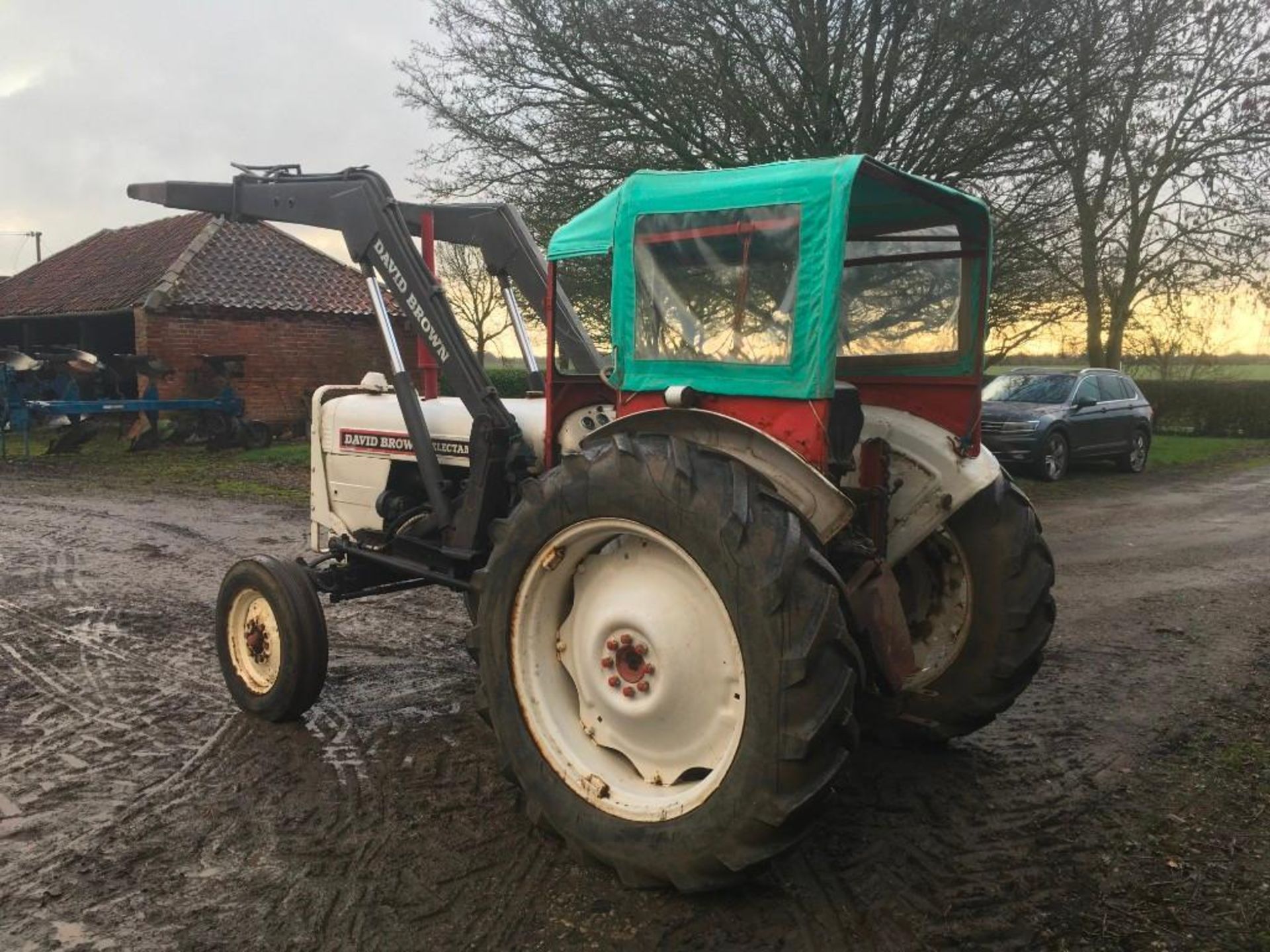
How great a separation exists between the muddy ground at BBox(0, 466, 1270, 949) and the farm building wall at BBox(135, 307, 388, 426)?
51.0 ft

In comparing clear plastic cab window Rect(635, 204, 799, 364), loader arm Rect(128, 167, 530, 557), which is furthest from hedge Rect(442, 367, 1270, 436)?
clear plastic cab window Rect(635, 204, 799, 364)

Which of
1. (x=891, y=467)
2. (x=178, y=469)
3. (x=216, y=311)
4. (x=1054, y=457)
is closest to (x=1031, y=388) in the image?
(x=1054, y=457)

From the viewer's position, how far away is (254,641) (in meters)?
4.82

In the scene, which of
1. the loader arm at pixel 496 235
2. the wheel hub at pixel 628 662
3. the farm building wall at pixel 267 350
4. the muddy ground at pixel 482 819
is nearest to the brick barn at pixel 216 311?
the farm building wall at pixel 267 350

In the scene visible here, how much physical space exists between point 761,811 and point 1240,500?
1331 cm

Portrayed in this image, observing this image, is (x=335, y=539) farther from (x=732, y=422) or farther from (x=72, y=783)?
(x=732, y=422)

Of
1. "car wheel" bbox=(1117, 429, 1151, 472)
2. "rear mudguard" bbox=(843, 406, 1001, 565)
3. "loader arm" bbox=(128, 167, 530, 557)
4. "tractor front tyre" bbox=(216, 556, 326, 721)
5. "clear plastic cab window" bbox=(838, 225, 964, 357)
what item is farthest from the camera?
"car wheel" bbox=(1117, 429, 1151, 472)

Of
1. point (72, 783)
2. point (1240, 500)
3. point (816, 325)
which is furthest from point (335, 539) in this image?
point (1240, 500)

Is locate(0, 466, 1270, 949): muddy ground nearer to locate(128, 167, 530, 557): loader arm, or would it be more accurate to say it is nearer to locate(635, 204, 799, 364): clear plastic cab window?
locate(128, 167, 530, 557): loader arm

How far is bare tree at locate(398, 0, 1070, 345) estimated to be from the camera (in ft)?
39.2

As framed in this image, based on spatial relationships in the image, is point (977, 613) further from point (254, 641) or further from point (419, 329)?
point (254, 641)

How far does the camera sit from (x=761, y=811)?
2.75m

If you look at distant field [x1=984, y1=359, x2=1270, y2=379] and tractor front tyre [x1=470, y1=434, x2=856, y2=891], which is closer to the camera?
tractor front tyre [x1=470, y1=434, x2=856, y2=891]

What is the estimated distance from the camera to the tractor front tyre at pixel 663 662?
2750 mm
